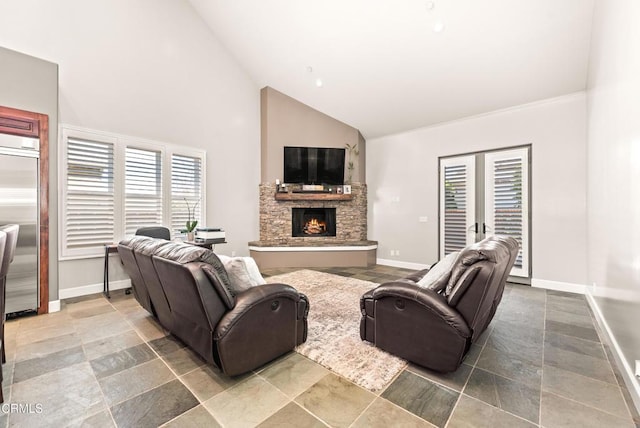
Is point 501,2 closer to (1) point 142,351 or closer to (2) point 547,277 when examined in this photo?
(2) point 547,277

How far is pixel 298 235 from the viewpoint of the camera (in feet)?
21.1

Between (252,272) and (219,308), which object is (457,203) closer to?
(252,272)

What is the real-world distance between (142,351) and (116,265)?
8.30ft

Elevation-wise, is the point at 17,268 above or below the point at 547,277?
above

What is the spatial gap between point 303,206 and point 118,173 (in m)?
3.50

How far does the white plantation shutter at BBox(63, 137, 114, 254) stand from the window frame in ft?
0.11

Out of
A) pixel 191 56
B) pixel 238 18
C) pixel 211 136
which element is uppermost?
pixel 238 18

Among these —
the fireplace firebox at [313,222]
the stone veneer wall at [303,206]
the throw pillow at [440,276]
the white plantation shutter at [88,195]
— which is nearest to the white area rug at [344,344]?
the throw pillow at [440,276]

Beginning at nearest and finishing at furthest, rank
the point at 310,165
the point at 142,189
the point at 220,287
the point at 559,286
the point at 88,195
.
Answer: the point at 220,287 → the point at 88,195 → the point at 559,286 → the point at 142,189 → the point at 310,165

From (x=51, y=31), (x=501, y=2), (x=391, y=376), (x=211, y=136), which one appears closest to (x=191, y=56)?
(x=211, y=136)

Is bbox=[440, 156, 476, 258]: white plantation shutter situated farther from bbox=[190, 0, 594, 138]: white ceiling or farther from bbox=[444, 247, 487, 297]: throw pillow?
bbox=[444, 247, 487, 297]: throw pillow

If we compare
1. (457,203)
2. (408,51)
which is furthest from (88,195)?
(457,203)

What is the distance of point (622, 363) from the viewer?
2.10m

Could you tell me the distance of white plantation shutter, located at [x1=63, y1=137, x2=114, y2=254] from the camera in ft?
12.8
